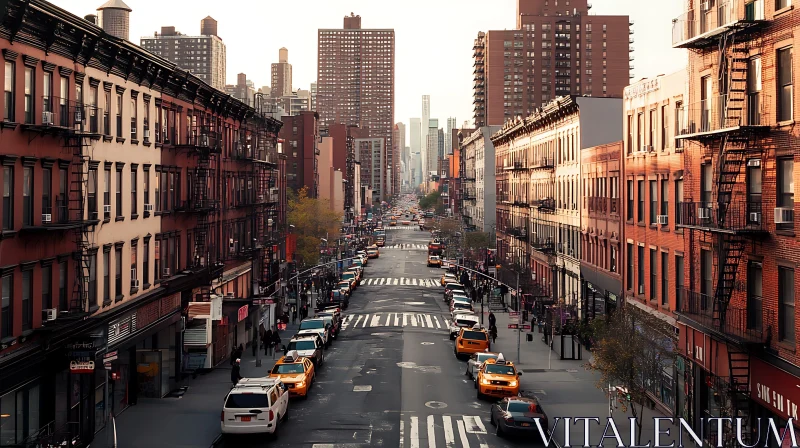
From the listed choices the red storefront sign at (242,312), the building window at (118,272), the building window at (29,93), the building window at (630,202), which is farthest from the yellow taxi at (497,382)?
the building window at (29,93)

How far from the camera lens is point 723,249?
976 inches

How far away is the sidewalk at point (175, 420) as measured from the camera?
2767 centimetres

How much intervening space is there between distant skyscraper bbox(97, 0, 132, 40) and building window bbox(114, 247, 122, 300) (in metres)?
13.9

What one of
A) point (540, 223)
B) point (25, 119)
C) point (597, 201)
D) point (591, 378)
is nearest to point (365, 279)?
point (540, 223)

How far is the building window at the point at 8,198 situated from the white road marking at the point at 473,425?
1654cm

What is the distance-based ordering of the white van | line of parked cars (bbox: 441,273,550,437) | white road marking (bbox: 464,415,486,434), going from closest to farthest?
the white van, line of parked cars (bbox: 441,273,550,437), white road marking (bbox: 464,415,486,434)

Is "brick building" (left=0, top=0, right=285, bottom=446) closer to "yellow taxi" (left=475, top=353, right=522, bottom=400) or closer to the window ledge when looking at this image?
"yellow taxi" (left=475, top=353, right=522, bottom=400)

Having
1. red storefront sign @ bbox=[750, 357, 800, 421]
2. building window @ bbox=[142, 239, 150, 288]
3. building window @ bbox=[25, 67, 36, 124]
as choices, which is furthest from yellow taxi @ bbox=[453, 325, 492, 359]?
building window @ bbox=[25, 67, 36, 124]

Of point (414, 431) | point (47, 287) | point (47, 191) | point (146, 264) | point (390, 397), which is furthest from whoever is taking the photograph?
point (146, 264)

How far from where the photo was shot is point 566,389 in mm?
38219

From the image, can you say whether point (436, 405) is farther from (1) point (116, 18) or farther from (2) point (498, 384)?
A: (1) point (116, 18)

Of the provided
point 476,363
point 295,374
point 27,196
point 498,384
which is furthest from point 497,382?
point 27,196

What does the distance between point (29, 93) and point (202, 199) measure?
63.0 feet

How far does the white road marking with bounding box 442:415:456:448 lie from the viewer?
27797mm
